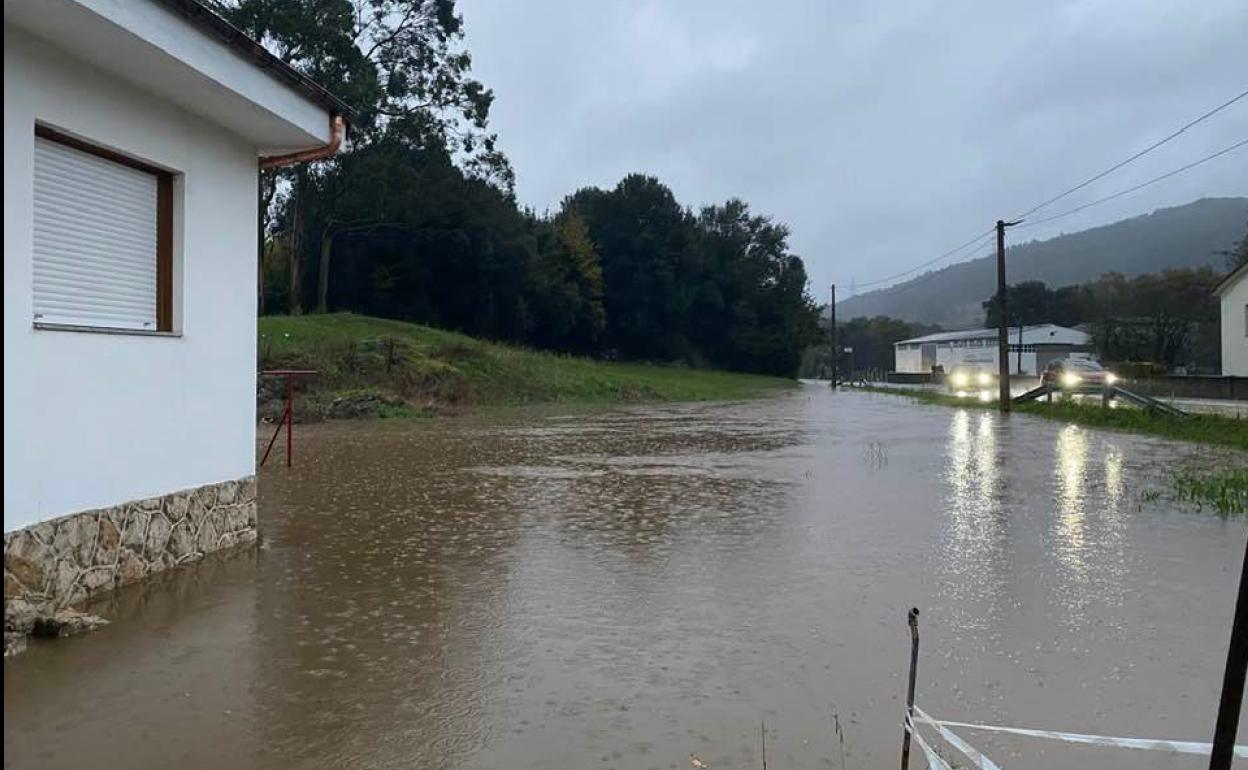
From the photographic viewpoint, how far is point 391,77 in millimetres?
43250

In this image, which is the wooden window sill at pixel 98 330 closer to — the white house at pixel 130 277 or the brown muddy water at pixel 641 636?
the white house at pixel 130 277

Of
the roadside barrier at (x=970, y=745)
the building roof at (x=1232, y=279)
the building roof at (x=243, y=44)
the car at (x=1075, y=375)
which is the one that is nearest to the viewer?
the roadside barrier at (x=970, y=745)

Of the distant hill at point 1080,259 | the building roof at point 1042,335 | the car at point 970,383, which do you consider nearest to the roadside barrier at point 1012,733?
the car at point 970,383

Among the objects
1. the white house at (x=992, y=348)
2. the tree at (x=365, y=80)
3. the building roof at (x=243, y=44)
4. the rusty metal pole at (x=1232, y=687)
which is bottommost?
the rusty metal pole at (x=1232, y=687)

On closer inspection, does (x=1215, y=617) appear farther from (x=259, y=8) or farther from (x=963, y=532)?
(x=259, y=8)

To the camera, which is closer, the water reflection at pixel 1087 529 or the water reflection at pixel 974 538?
the water reflection at pixel 974 538

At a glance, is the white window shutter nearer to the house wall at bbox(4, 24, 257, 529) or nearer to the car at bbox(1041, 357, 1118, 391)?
the house wall at bbox(4, 24, 257, 529)

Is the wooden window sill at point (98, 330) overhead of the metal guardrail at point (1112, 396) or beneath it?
overhead

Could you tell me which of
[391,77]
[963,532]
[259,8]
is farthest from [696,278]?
[963,532]

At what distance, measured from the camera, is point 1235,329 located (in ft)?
136

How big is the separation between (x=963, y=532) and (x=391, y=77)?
131 feet

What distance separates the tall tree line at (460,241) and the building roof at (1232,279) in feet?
113

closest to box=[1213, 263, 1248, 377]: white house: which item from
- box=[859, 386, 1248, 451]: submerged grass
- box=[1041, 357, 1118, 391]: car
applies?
box=[1041, 357, 1118, 391]: car

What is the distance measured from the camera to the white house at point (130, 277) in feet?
17.6
